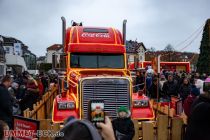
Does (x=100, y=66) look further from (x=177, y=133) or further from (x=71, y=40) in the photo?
(x=177, y=133)

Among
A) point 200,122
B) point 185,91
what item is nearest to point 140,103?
point 185,91

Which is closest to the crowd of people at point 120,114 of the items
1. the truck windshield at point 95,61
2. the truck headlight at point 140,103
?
the truck headlight at point 140,103

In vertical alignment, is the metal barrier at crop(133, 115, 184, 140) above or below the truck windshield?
below

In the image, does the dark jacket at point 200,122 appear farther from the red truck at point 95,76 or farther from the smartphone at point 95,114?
the red truck at point 95,76

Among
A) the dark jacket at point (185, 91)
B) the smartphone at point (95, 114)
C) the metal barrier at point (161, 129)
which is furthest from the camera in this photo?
the dark jacket at point (185, 91)

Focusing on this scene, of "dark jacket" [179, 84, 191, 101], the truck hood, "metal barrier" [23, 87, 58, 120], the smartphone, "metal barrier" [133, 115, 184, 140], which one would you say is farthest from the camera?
"dark jacket" [179, 84, 191, 101]

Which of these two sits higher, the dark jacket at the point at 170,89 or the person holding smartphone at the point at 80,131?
the person holding smartphone at the point at 80,131

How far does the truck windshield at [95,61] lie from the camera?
467 inches

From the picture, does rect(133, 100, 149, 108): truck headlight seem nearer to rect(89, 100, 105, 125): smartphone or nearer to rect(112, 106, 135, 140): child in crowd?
rect(112, 106, 135, 140): child in crowd

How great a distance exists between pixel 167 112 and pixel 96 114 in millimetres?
8297

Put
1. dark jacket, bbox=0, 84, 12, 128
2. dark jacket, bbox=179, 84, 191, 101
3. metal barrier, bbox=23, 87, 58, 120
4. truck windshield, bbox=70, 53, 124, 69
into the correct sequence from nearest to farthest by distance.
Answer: dark jacket, bbox=0, 84, 12, 128, metal barrier, bbox=23, 87, 58, 120, truck windshield, bbox=70, 53, 124, 69, dark jacket, bbox=179, 84, 191, 101

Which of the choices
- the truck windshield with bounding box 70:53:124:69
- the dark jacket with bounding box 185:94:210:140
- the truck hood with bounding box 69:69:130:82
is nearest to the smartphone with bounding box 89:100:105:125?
the dark jacket with bounding box 185:94:210:140

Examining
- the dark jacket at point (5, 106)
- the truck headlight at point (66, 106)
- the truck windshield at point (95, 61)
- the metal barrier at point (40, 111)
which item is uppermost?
the truck windshield at point (95, 61)

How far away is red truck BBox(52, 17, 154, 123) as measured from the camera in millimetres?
9867
